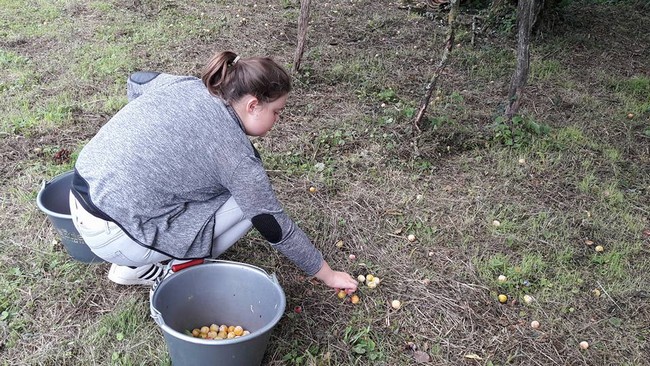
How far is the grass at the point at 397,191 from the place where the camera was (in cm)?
243

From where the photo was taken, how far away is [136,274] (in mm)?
2510

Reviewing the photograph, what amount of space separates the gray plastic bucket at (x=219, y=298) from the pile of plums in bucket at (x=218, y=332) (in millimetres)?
37

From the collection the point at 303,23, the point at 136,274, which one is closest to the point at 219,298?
the point at 136,274

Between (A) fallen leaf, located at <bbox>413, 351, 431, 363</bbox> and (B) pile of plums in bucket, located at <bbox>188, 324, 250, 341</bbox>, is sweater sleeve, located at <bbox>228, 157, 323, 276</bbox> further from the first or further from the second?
(A) fallen leaf, located at <bbox>413, 351, 431, 363</bbox>

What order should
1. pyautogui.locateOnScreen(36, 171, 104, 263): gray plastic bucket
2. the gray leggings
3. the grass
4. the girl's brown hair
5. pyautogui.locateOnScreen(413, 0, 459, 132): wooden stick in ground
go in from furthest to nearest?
pyautogui.locateOnScreen(413, 0, 459, 132): wooden stick in ground, pyautogui.locateOnScreen(36, 171, 104, 263): gray plastic bucket, the grass, the gray leggings, the girl's brown hair

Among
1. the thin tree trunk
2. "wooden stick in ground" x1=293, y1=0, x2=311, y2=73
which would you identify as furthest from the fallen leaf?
"wooden stick in ground" x1=293, y1=0, x2=311, y2=73

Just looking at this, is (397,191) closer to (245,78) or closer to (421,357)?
(421,357)

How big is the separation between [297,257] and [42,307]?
4.00ft

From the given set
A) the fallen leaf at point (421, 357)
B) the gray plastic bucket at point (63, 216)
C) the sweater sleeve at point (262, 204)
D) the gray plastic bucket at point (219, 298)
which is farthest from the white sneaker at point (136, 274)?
the fallen leaf at point (421, 357)

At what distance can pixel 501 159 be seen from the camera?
3768mm

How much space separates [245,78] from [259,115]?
149 mm

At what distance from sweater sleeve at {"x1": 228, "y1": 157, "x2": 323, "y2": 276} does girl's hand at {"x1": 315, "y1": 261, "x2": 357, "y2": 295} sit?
0.16 meters

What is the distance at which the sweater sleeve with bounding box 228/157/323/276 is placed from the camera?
202 centimetres

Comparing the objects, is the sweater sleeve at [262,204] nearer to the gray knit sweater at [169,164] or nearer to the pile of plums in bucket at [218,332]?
the gray knit sweater at [169,164]
